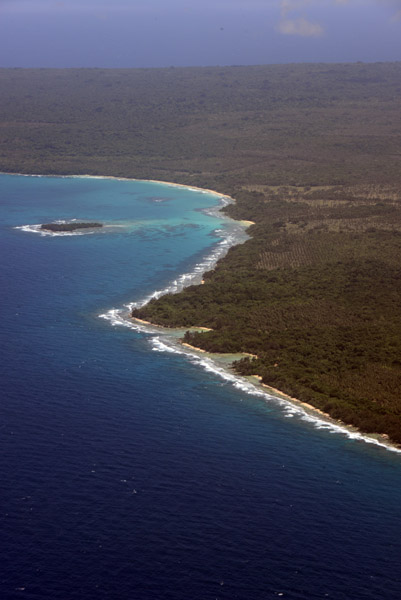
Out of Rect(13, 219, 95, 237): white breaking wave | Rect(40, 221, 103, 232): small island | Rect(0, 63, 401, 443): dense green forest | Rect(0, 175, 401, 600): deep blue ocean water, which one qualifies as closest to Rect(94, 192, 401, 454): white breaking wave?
Rect(0, 175, 401, 600): deep blue ocean water

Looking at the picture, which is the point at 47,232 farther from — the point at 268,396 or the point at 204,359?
the point at 268,396

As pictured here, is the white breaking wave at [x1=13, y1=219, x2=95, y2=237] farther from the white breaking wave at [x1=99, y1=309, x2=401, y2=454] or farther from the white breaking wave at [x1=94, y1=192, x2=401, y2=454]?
the white breaking wave at [x1=99, y1=309, x2=401, y2=454]

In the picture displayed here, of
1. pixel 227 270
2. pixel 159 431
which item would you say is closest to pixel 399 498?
pixel 159 431

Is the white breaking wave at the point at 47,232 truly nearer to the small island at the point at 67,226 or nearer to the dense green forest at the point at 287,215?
the small island at the point at 67,226

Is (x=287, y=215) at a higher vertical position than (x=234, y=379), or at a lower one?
higher

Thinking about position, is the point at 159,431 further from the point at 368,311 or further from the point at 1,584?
the point at 368,311

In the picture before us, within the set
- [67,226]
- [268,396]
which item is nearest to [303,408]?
[268,396]
